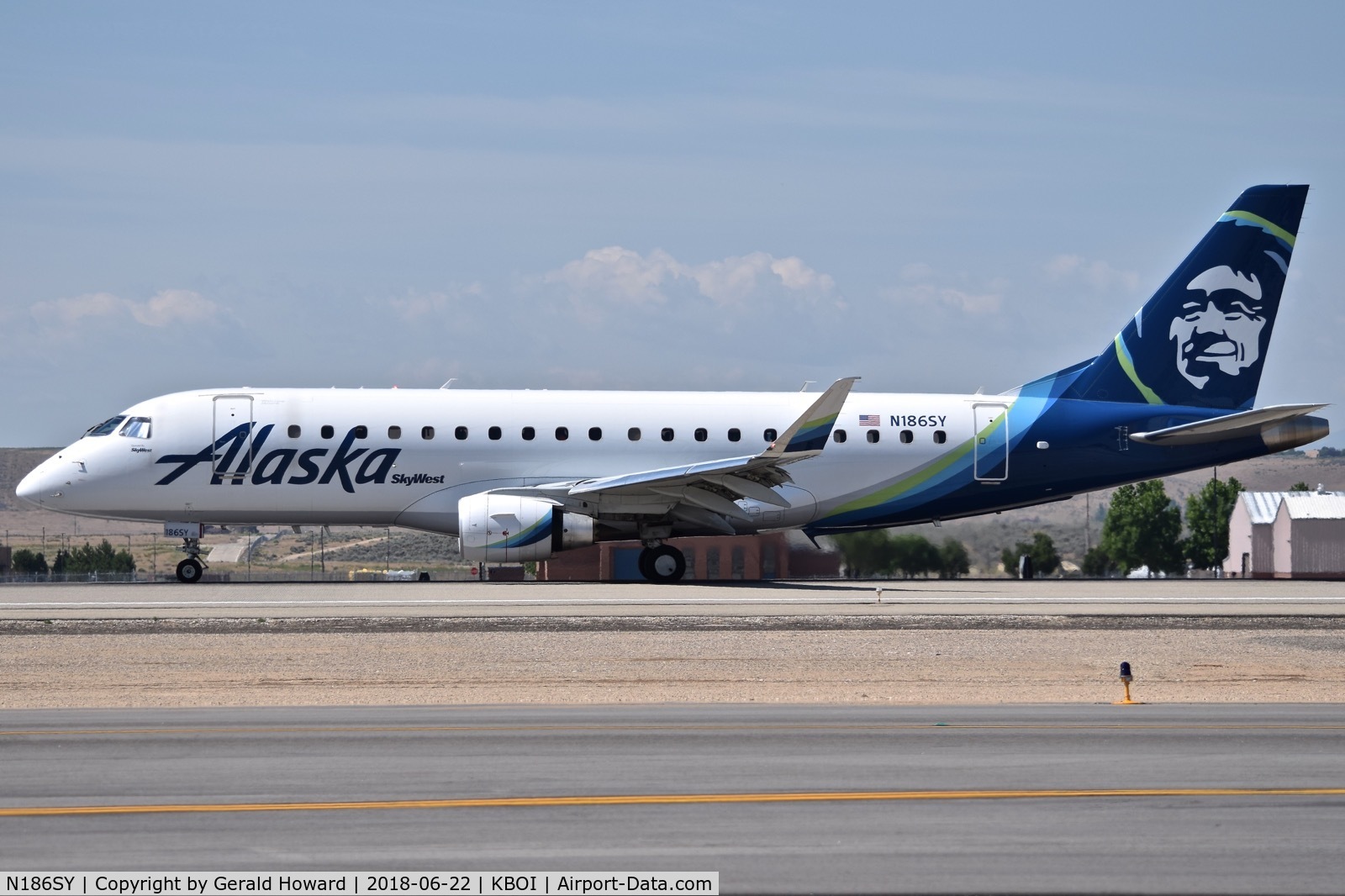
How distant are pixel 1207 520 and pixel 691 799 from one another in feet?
276

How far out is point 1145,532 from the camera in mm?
89438

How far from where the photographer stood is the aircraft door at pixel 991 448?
3469cm

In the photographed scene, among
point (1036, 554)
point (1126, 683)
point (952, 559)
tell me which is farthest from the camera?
point (1036, 554)

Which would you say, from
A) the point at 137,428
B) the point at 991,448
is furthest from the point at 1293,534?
the point at 137,428

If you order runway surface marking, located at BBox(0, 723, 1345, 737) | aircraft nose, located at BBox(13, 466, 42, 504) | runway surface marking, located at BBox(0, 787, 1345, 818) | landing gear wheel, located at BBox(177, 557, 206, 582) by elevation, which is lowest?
runway surface marking, located at BBox(0, 787, 1345, 818)

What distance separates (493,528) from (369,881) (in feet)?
75.2

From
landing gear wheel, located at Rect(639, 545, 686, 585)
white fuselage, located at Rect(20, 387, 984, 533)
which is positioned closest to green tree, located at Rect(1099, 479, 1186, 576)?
white fuselage, located at Rect(20, 387, 984, 533)

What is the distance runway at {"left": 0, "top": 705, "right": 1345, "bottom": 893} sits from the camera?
8750 millimetres

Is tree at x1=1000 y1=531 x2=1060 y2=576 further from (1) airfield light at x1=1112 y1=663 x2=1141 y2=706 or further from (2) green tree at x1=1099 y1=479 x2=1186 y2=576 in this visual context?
(1) airfield light at x1=1112 y1=663 x2=1141 y2=706

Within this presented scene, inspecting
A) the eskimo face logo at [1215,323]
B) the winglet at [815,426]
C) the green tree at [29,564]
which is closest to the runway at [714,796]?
the winglet at [815,426]

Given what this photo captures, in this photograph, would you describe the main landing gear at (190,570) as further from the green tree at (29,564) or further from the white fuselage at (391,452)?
the green tree at (29,564)

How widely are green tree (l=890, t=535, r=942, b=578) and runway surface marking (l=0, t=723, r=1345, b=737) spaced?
2496cm

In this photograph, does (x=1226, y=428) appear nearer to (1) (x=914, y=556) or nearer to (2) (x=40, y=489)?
(1) (x=914, y=556)

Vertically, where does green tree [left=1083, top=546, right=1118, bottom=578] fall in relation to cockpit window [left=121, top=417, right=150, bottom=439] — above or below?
below
